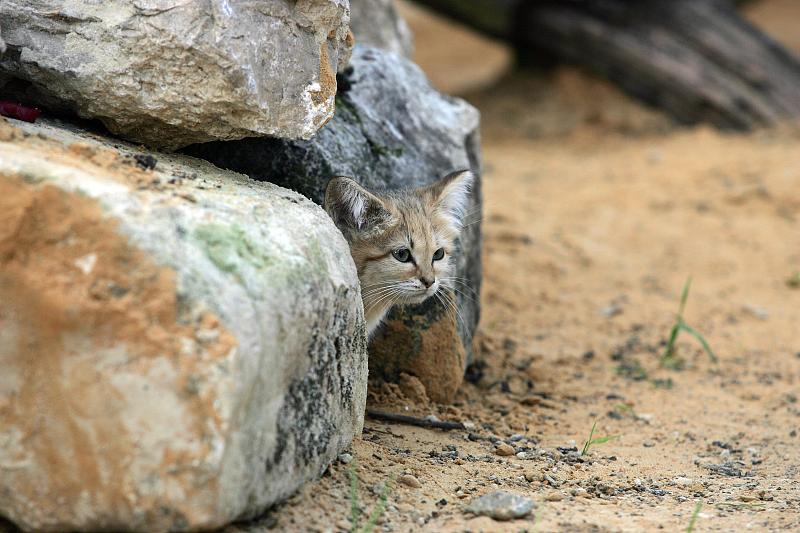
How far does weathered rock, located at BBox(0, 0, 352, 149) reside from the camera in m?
2.96

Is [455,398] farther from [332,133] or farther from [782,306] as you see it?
[782,306]

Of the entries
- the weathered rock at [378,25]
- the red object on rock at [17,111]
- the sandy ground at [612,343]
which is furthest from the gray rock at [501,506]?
the weathered rock at [378,25]

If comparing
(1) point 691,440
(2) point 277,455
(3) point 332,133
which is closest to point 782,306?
(1) point 691,440

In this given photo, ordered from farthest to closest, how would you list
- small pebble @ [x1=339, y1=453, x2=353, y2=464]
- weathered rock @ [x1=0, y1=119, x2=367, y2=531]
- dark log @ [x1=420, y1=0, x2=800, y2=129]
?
1. dark log @ [x1=420, y1=0, x2=800, y2=129]
2. small pebble @ [x1=339, y1=453, x2=353, y2=464]
3. weathered rock @ [x1=0, y1=119, x2=367, y2=531]

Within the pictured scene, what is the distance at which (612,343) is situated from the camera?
19.2 ft

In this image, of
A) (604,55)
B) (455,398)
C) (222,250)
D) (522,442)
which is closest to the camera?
(222,250)

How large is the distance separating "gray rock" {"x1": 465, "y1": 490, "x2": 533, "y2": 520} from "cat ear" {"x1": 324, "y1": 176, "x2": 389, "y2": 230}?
1315mm

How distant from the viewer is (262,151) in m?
3.79

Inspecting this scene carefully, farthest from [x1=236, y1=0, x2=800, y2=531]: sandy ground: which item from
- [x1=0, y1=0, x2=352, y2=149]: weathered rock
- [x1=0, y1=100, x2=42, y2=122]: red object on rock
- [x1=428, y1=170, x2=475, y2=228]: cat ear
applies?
[x1=0, y1=100, x2=42, y2=122]: red object on rock

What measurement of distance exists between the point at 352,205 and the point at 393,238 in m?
0.29

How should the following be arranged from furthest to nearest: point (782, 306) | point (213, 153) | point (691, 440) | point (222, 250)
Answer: point (782, 306) < point (691, 440) < point (213, 153) < point (222, 250)

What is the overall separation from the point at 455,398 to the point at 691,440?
114cm

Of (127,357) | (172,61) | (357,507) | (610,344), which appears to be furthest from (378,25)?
(127,357)

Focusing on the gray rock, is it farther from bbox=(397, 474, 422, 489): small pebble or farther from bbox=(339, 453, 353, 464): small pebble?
bbox=(339, 453, 353, 464): small pebble
